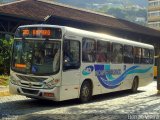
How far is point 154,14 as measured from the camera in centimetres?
10544

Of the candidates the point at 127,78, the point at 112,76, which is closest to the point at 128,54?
the point at 127,78

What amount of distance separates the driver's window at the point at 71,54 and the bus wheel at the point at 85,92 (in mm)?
1034

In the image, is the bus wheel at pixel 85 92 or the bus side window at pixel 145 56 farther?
the bus side window at pixel 145 56

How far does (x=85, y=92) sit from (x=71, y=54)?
1.89 metres

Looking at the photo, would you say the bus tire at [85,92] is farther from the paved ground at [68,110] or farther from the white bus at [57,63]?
the paved ground at [68,110]

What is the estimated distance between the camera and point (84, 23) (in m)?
32.3

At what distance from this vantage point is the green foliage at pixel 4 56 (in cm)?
2473

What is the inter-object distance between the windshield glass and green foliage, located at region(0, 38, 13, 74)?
1171 centimetres

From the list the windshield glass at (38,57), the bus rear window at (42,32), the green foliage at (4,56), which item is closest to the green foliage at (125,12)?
the green foliage at (4,56)

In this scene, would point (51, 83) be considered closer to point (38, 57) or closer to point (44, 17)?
point (38, 57)

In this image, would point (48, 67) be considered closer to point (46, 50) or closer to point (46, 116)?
point (46, 50)

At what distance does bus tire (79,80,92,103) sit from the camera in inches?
558

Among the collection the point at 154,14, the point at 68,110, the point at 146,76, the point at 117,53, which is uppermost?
the point at 154,14

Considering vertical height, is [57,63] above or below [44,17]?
below
